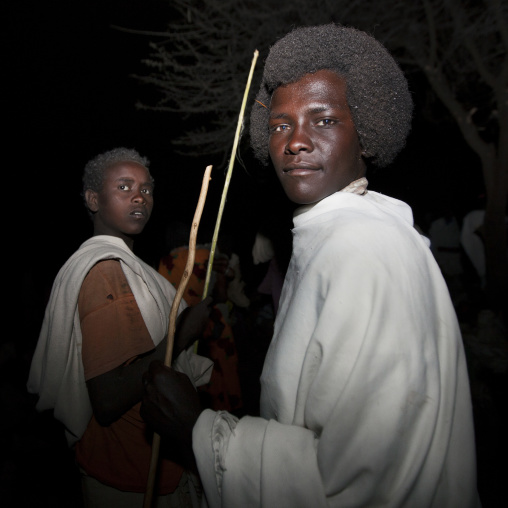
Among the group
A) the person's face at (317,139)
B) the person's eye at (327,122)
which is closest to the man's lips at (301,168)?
the person's face at (317,139)

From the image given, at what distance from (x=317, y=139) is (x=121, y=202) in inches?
54.0

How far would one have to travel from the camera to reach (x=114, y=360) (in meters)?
1.65

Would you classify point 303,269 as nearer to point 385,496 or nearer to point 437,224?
point 385,496

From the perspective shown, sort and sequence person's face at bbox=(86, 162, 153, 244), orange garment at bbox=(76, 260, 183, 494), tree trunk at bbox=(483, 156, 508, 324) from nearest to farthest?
orange garment at bbox=(76, 260, 183, 494) < person's face at bbox=(86, 162, 153, 244) < tree trunk at bbox=(483, 156, 508, 324)

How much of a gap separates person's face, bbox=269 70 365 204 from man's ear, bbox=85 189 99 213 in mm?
1433

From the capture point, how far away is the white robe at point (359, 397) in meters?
0.99

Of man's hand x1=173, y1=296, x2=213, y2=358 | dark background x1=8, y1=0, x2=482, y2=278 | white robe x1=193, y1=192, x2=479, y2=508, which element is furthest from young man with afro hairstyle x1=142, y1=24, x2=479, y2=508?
dark background x1=8, y1=0, x2=482, y2=278

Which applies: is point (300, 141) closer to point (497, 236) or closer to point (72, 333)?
point (72, 333)

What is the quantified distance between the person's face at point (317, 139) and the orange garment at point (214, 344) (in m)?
2.90

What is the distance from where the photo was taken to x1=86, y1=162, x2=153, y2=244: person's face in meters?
2.28

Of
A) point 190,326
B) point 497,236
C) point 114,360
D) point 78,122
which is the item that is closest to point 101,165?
point 190,326

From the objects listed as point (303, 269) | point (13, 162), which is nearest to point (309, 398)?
point (303, 269)

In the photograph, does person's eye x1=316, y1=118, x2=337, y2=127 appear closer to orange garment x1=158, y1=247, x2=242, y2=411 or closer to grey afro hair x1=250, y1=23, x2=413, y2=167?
grey afro hair x1=250, y1=23, x2=413, y2=167

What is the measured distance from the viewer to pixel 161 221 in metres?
11.0
